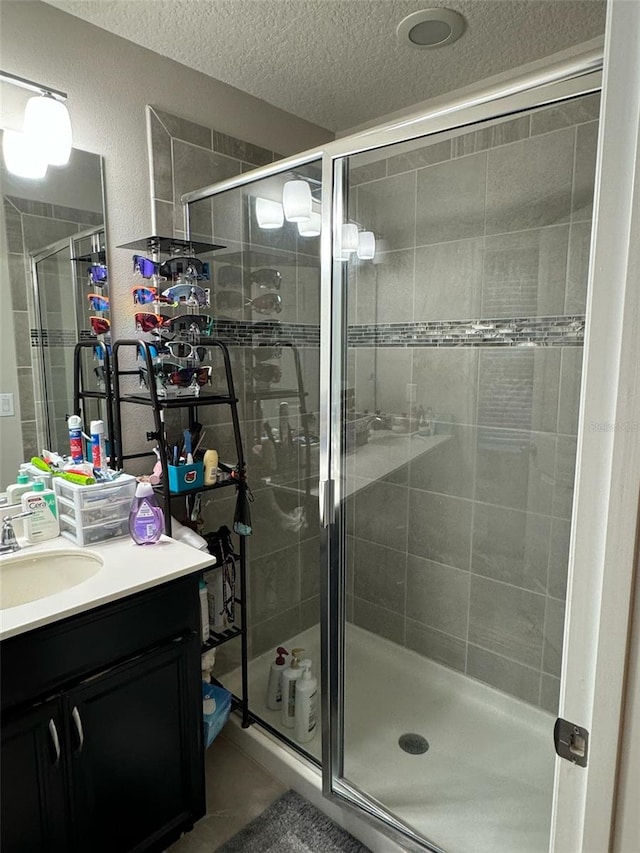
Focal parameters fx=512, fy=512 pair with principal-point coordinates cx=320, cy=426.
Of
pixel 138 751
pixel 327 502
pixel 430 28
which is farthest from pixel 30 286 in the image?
pixel 430 28

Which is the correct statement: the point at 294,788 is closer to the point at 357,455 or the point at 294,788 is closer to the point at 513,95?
the point at 357,455

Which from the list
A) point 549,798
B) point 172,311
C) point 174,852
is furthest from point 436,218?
point 174,852

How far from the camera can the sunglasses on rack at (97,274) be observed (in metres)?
1.71

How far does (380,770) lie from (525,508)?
1.07 metres

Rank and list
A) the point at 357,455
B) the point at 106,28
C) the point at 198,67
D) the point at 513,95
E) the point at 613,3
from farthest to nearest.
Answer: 1. the point at 357,455
2. the point at 198,67
3. the point at 106,28
4. the point at 513,95
5. the point at 613,3

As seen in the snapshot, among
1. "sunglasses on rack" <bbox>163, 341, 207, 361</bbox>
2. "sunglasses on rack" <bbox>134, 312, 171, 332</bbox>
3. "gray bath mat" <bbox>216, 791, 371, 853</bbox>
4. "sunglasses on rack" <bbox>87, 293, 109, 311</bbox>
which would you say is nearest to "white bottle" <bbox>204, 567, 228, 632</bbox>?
"gray bath mat" <bbox>216, 791, 371, 853</bbox>

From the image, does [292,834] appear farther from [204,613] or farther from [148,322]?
[148,322]

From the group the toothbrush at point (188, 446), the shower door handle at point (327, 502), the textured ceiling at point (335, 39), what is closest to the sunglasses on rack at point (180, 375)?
the toothbrush at point (188, 446)

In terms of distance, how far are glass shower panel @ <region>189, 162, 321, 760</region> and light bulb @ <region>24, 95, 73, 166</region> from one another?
501 millimetres

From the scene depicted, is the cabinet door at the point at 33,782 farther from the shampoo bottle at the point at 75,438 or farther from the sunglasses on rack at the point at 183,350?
the sunglasses on rack at the point at 183,350

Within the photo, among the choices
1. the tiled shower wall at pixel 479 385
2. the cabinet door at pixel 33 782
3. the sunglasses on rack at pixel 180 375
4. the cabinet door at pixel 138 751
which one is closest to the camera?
the cabinet door at pixel 33 782

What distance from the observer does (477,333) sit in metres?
2.04

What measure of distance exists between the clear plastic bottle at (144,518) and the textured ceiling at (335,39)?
1.48 metres

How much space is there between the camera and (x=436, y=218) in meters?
2.09
